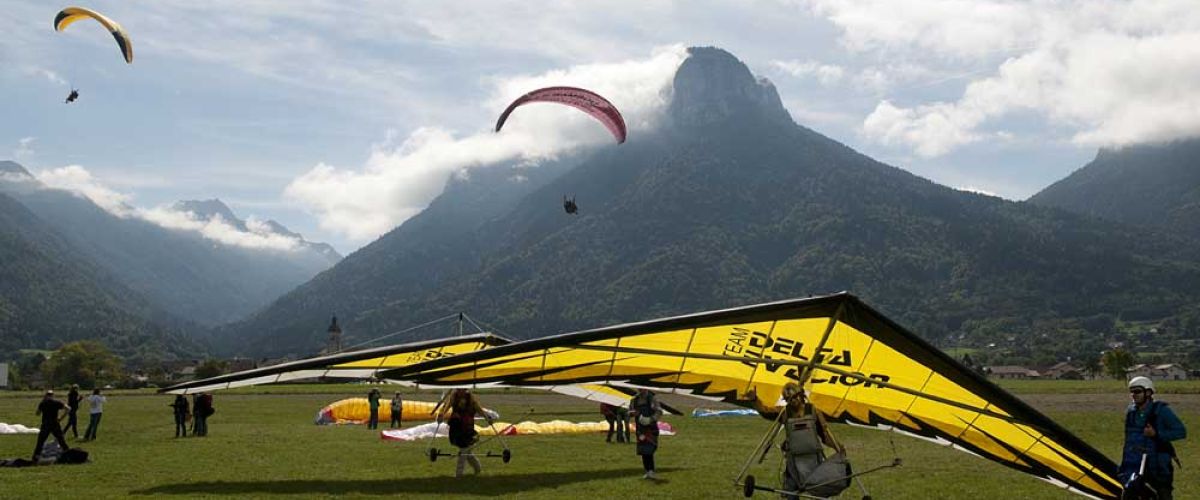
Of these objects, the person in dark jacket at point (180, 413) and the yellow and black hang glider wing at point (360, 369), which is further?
the person in dark jacket at point (180, 413)

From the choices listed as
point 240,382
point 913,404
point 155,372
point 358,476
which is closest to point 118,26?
point 240,382

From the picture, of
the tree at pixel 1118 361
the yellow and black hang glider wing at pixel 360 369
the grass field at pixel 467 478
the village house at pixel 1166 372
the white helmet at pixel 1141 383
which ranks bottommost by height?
the village house at pixel 1166 372

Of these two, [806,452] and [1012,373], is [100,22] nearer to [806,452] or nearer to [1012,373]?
[806,452]

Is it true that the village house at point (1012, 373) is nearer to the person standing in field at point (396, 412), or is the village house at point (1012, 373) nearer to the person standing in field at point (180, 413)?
the person standing in field at point (396, 412)

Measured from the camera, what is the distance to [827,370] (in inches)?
509

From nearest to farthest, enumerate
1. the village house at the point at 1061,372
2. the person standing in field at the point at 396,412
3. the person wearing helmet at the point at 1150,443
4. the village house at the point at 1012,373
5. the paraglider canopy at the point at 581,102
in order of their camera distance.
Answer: the person wearing helmet at the point at 1150,443, the paraglider canopy at the point at 581,102, the person standing in field at the point at 396,412, the village house at the point at 1061,372, the village house at the point at 1012,373

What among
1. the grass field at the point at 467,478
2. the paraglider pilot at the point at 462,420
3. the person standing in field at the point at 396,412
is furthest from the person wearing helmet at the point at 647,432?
the person standing in field at the point at 396,412

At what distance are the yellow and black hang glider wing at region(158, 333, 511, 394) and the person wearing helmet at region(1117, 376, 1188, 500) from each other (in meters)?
10.7

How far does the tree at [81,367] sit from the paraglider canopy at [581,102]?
12418 centimetres

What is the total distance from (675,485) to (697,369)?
9.51ft

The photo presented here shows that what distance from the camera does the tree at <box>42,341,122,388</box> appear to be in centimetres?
13912

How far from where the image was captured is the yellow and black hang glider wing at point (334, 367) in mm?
17312

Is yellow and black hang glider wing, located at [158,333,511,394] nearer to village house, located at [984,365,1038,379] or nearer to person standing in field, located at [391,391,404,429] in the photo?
person standing in field, located at [391,391,404,429]

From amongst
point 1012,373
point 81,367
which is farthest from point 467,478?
point 1012,373
